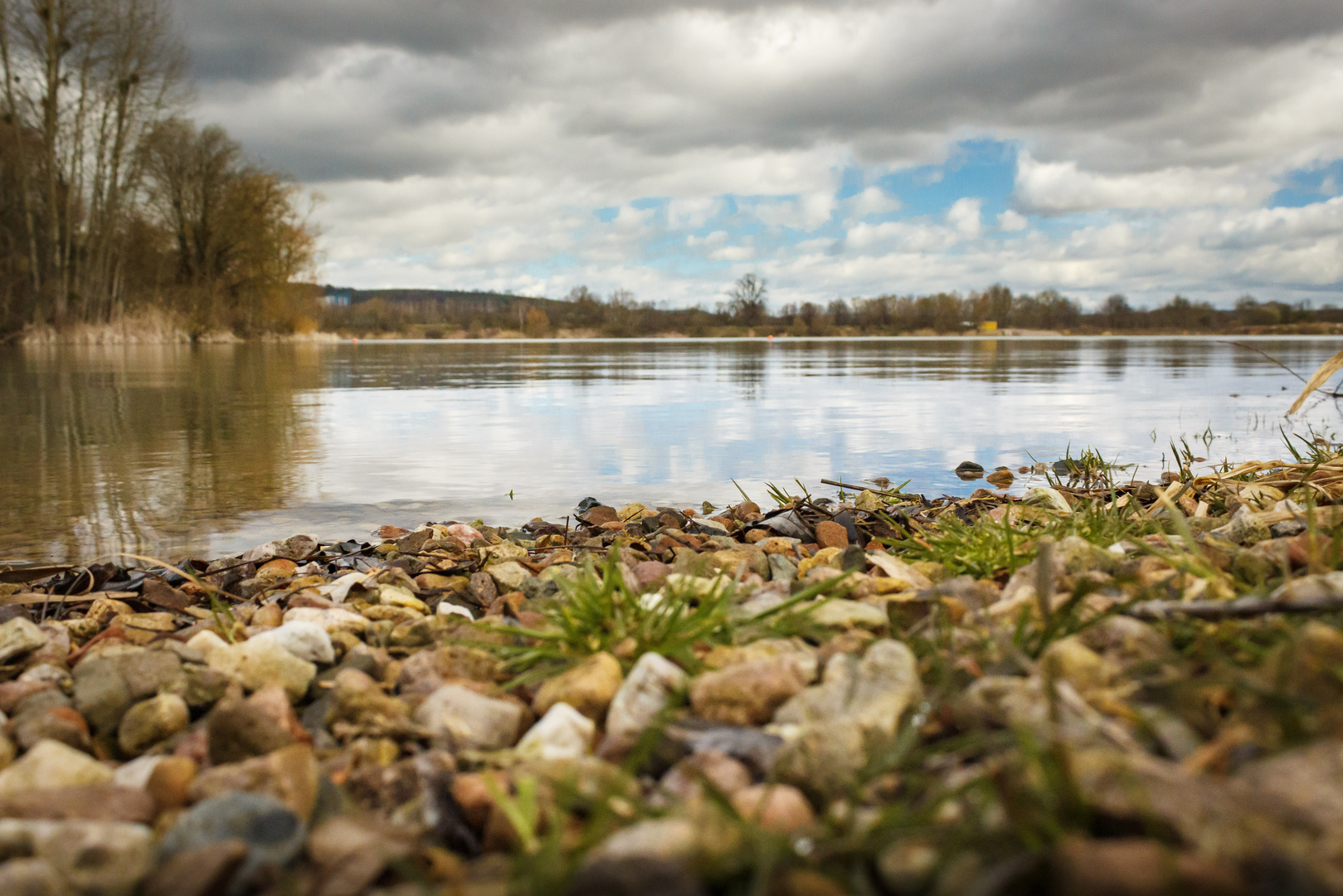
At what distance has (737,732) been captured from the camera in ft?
3.95

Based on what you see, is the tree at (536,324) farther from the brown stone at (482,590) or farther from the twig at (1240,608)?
the twig at (1240,608)

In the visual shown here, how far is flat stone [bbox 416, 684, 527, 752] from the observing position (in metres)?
1.31

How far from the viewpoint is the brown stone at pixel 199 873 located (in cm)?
89

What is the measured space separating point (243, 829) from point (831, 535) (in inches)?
93.0

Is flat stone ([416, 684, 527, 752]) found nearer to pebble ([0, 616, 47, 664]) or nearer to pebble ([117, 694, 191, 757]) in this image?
pebble ([117, 694, 191, 757])

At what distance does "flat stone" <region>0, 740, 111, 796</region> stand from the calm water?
2475mm

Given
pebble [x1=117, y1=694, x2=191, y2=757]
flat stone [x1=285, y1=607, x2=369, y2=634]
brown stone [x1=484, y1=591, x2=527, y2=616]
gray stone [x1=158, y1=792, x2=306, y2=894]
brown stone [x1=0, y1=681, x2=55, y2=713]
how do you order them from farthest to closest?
brown stone [x1=484, y1=591, x2=527, y2=616]
flat stone [x1=285, y1=607, x2=369, y2=634]
brown stone [x1=0, y1=681, x2=55, y2=713]
pebble [x1=117, y1=694, x2=191, y2=757]
gray stone [x1=158, y1=792, x2=306, y2=894]

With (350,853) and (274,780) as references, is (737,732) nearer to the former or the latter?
(350,853)

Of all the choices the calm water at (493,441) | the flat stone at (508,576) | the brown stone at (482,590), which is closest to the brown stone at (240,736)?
the brown stone at (482,590)

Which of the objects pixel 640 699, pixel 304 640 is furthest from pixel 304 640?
pixel 640 699

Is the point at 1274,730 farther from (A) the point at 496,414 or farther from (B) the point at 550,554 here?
(A) the point at 496,414

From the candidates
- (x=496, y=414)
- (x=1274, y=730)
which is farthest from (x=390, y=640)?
(x=496, y=414)

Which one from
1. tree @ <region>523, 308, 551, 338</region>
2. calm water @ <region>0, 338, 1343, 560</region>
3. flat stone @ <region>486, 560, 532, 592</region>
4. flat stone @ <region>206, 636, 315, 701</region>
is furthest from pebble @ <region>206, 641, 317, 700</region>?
tree @ <region>523, 308, 551, 338</region>

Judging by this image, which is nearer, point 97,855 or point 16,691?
point 97,855
